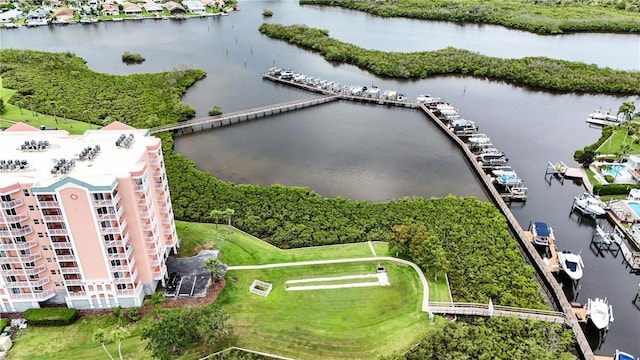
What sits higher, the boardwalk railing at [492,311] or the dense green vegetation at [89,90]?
the dense green vegetation at [89,90]

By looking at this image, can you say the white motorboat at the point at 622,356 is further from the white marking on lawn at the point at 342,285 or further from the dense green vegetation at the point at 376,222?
the white marking on lawn at the point at 342,285

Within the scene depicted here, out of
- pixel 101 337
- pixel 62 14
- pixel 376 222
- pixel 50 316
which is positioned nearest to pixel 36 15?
pixel 62 14

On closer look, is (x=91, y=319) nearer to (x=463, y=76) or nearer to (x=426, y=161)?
(x=426, y=161)

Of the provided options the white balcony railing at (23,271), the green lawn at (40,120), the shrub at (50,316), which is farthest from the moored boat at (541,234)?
the green lawn at (40,120)

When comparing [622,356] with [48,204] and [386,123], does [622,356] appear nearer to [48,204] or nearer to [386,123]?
[48,204]

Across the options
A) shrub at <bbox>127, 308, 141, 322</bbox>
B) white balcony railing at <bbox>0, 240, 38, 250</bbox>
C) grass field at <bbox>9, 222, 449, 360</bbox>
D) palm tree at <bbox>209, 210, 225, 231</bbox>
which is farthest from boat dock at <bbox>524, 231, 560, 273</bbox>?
white balcony railing at <bbox>0, 240, 38, 250</bbox>

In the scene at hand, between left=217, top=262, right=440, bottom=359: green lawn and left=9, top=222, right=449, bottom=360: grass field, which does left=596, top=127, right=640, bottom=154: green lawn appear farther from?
left=217, top=262, right=440, bottom=359: green lawn
